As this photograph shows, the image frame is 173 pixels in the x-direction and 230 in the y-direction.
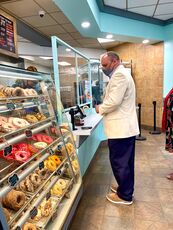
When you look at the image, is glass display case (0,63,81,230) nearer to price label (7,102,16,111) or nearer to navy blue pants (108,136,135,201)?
price label (7,102,16,111)

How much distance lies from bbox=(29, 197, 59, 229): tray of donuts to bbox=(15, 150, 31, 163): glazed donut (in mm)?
381

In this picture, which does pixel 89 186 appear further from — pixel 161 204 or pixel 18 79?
pixel 18 79

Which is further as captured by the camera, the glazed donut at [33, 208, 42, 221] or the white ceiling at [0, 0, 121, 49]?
the white ceiling at [0, 0, 121, 49]

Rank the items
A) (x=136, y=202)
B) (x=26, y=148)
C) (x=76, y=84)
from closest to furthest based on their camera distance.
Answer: (x=26, y=148) → (x=136, y=202) → (x=76, y=84)

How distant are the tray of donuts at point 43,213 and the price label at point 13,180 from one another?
39 cm

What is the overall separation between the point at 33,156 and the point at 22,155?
8 centimetres

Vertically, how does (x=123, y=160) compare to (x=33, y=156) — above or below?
below

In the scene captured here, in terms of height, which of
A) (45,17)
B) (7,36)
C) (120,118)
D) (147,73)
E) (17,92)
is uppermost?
(45,17)

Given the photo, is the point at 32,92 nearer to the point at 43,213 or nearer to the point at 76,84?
the point at 43,213

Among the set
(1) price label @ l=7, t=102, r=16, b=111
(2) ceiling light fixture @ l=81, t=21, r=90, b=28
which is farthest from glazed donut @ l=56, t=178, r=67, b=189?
(2) ceiling light fixture @ l=81, t=21, r=90, b=28

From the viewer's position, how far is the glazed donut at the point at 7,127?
52.7 inches

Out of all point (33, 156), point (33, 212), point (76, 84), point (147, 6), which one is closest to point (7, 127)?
point (33, 156)

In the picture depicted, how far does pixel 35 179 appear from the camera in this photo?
1535 mm

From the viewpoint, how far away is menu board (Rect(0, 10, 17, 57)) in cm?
245
